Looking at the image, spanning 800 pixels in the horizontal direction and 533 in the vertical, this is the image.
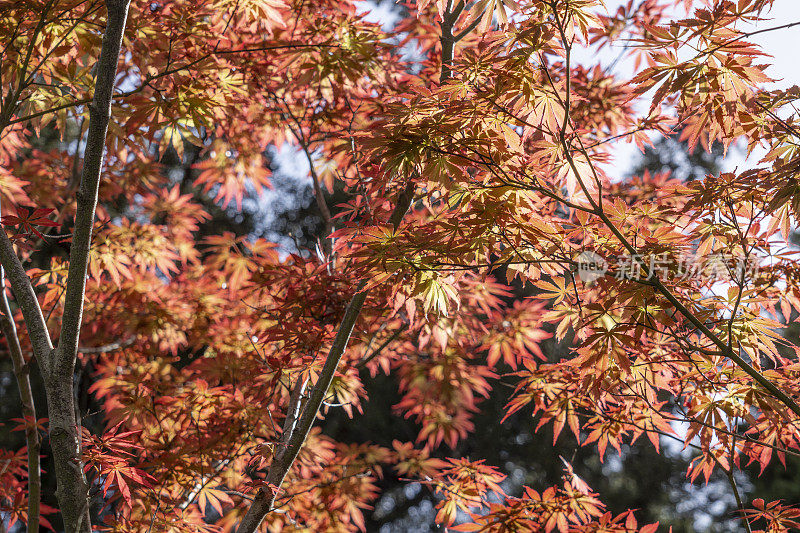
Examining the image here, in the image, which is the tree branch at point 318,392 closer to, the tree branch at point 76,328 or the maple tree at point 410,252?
the maple tree at point 410,252

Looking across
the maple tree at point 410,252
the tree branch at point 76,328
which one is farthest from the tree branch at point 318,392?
the tree branch at point 76,328

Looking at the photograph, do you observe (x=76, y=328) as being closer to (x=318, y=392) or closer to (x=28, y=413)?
(x=28, y=413)

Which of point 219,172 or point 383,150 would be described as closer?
point 383,150

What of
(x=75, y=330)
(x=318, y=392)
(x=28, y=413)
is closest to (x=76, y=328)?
(x=75, y=330)

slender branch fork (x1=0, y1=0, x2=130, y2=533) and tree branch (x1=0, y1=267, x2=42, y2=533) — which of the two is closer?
slender branch fork (x1=0, y1=0, x2=130, y2=533)

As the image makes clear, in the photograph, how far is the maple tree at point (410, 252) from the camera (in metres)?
1.34

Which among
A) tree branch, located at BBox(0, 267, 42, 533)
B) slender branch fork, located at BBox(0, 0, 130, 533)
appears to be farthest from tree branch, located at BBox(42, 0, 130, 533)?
tree branch, located at BBox(0, 267, 42, 533)

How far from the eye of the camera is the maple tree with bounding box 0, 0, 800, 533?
1341 millimetres

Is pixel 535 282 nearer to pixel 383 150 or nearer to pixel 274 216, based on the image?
pixel 383 150

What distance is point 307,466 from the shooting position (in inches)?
102

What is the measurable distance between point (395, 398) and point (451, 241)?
3586 millimetres

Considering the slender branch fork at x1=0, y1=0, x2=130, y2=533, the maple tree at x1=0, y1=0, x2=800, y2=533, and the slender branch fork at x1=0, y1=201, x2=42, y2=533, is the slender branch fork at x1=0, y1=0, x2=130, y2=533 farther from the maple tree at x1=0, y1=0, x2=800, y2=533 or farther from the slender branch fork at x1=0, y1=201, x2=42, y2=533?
the slender branch fork at x1=0, y1=201, x2=42, y2=533

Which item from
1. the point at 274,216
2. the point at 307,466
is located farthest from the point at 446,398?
the point at 274,216

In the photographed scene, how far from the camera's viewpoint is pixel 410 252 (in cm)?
145
